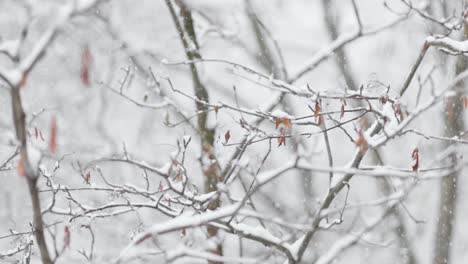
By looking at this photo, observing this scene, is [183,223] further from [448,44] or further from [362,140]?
[448,44]

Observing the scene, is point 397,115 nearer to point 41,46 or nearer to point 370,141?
point 370,141

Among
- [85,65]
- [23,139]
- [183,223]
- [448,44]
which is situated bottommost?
[183,223]

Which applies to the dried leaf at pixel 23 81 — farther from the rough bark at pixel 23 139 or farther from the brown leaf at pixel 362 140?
the brown leaf at pixel 362 140

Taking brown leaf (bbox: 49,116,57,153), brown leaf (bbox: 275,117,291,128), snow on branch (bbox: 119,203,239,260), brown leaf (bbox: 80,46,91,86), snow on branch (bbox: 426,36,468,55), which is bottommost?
snow on branch (bbox: 119,203,239,260)

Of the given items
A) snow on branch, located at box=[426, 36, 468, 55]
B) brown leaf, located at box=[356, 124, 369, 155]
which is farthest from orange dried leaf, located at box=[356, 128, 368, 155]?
snow on branch, located at box=[426, 36, 468, 55]

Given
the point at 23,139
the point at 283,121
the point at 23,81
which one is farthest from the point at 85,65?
the point at 283,121

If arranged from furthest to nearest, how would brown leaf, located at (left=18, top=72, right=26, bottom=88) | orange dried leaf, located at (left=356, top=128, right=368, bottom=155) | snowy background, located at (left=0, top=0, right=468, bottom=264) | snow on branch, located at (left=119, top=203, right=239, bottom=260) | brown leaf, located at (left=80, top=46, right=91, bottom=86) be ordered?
snowy background, located at (left=0, top=0, right=468, bottom=264)
orange dried leaf, located at (left=356, top=128, right=368, bottom=155)
snow on branch, located at (left=119, top=203, right=239, bottom=260)
brown leaf, located at (left=80, top=46, right=91, bottom=86)
brown leaf, located at (left=18, top=72, right=26, bottom=88)

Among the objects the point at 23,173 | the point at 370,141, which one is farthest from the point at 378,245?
the point at 23,173

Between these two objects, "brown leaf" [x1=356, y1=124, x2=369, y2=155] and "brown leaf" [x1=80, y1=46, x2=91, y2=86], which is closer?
"brown leaf" [x1=80, y1=46, x2=91, y2=86]

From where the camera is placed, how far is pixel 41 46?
9.39ft

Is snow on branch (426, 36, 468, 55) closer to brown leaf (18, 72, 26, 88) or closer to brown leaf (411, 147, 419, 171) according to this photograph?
brown leaf (411, 147, 419, 171)

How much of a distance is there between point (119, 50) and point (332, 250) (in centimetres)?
538

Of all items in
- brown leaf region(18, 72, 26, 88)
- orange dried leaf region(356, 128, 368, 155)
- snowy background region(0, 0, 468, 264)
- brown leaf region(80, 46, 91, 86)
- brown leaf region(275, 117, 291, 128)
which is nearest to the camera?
brown leaf region(18, 72, 26, 88)

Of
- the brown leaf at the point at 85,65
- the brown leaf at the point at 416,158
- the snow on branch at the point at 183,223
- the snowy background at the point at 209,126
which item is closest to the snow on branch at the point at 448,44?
the snowy background at the point at 209,126
